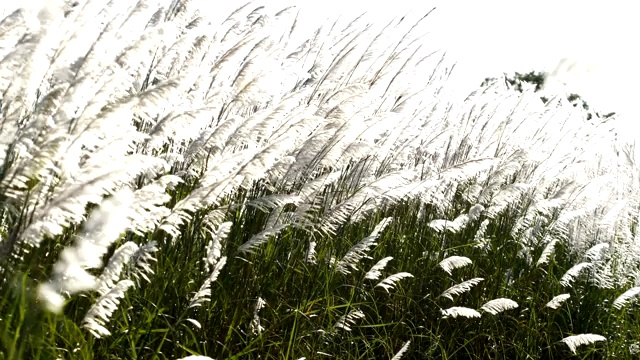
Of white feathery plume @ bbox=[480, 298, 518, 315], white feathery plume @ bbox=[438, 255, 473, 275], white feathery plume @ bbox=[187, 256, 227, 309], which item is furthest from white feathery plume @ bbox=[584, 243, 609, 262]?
white feathery plume @ bbox=[187, 256, 227, 309]

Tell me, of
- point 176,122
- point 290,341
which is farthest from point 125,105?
point 290,341

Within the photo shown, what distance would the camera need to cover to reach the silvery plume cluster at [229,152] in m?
1.73

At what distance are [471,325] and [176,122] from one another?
6.64 ft

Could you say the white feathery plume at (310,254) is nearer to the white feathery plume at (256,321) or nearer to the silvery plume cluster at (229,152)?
the silvery plume cluster at (229,152)

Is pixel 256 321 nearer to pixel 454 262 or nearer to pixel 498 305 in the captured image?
pixel 454 262

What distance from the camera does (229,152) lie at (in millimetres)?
3096

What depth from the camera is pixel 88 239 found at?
5.03 feet

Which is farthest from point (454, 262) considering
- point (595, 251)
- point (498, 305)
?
point (595, 251)

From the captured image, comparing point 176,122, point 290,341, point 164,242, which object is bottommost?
point 290,341

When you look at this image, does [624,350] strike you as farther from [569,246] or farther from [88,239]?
[88,239]

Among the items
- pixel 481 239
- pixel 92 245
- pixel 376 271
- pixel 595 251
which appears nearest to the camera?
pixel 92 245

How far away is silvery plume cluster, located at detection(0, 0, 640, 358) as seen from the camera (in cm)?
173

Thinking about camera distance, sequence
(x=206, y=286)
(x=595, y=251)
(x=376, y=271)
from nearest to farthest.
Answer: (x=206, y=286) → (x=376, y=271) → (x=595, y=251)

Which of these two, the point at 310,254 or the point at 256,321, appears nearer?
the point at 256,321
